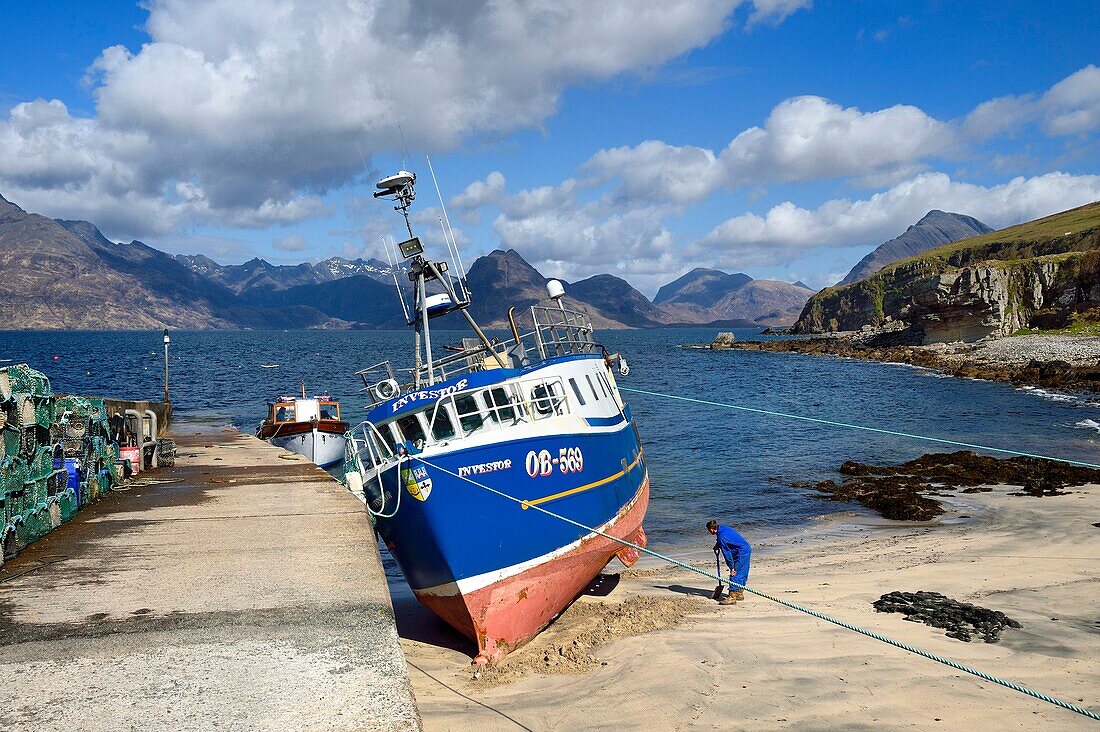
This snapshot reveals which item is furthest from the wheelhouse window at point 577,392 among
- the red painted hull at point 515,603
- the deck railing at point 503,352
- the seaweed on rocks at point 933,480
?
the seaweed on rocks at point 933,480

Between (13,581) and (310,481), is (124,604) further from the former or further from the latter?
(310,481)

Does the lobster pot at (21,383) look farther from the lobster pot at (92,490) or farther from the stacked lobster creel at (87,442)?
the lobster pot at (92,490)

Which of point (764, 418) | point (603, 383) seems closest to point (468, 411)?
point (603, 383)

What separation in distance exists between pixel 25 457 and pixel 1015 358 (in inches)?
3291

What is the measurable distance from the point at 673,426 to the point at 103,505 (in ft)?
114

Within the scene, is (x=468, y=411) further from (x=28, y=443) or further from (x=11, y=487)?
(x=11, y=487)

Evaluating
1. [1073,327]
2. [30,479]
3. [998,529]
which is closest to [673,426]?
[998,529]

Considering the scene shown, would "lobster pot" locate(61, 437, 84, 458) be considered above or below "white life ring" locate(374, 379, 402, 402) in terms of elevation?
below

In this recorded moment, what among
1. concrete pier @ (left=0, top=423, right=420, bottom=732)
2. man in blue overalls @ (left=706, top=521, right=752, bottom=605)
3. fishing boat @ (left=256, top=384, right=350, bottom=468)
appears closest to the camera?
concrete pier @ (left=0, top=423, right=420, bottom=732)

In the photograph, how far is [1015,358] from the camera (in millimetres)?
73250

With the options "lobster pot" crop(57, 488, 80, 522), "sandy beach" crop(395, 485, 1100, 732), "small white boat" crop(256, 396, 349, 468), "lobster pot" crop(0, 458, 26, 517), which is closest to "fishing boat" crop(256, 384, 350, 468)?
"small white boat" crop(256, 396, 349, 468)

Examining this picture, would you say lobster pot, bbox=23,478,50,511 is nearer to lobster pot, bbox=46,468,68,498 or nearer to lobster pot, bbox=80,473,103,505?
lobster pot, bbox=46,468,68,498

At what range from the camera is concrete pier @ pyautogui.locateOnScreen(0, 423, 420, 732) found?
20.4 feet

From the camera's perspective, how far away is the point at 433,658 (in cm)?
1308
